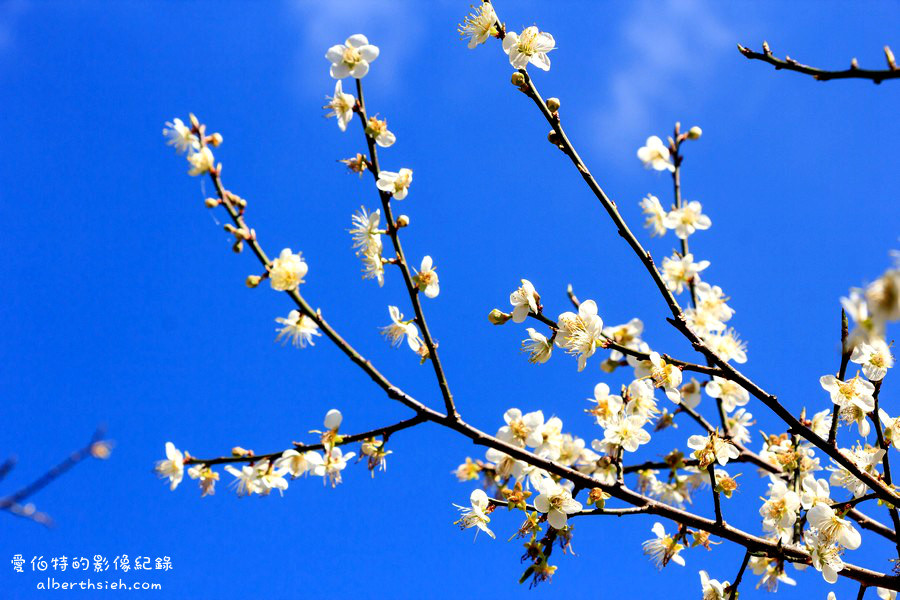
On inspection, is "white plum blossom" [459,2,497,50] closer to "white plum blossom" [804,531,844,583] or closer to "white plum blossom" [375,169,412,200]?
"white plum blossom" [375,169,412,200]

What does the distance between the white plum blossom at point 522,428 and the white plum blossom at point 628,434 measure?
0.25 meters

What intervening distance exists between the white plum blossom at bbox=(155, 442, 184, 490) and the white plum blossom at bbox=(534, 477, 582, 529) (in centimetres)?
126

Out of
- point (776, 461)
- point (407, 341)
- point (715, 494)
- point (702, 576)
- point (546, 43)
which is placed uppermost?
point (546, 43)

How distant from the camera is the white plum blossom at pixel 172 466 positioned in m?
2.34

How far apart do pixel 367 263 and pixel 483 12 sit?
104 cm

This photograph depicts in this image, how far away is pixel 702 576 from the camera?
2.52 meters

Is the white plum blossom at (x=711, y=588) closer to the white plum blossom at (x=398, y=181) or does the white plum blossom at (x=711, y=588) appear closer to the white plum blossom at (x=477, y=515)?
the white plum blossom at (x=477, y=515)

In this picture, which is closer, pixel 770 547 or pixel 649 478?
pixel 770 547

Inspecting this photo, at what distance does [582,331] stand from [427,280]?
562 millimetres

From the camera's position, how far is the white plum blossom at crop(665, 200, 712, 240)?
288 cm

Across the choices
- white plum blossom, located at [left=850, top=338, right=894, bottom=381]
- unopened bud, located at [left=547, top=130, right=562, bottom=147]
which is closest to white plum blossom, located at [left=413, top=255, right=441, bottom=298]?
unopened bud, located at [left=547, top=130, right=562, bottom=147]

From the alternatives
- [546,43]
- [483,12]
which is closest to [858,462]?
[546,43]

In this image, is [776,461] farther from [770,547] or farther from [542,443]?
[542,443]

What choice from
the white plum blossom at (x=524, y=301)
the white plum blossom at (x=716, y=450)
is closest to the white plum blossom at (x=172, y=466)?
the white plum blossom at (x=524, y=301)
